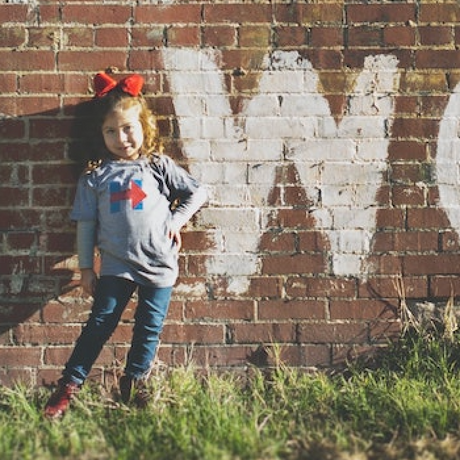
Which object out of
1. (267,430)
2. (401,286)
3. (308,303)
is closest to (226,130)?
(308,303)

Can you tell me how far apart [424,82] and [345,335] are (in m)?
1.25

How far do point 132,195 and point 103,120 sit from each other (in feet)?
1.25

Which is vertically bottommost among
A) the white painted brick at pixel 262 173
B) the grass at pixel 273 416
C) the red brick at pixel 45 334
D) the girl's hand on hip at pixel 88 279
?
the grass at pixel 273 416

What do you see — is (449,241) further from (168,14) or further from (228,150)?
(168,14)

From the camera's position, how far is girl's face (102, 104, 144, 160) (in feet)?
10.4

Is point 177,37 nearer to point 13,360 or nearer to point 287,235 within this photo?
point 287,235

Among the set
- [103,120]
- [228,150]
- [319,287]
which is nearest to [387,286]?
[319,287]

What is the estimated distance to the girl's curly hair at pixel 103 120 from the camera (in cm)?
320

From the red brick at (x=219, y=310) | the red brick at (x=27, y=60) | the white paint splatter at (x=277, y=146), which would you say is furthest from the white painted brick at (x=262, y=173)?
the red brick at (x=27, y=60)

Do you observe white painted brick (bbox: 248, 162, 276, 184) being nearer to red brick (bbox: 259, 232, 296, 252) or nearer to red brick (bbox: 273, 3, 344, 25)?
red brick (bbox: 259, 232, 296, 252)

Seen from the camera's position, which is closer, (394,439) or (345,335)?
(394,439)

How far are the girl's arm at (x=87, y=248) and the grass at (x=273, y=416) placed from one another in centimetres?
53

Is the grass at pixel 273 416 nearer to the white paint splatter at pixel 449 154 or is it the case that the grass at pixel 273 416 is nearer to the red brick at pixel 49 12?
the white paint splatter at pixel 449 154

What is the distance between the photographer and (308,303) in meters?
3.39
